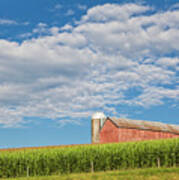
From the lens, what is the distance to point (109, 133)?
167ft

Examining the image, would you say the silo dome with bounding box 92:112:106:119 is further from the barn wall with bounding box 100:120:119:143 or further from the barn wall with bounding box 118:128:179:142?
the barn wall with bounding box 118:128:179:142

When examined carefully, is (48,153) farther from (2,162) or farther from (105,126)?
(105,126)

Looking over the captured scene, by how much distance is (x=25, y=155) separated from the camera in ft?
105

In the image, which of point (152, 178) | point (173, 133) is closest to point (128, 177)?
point (152, 178)

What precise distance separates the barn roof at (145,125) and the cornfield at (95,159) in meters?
20.3

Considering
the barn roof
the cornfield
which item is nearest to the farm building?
the barn roof

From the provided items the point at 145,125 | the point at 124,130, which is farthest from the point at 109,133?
the point at 145,125

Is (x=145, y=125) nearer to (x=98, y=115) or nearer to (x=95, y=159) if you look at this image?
(x=98, y=115)

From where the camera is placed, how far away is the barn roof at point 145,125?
51.1 metres

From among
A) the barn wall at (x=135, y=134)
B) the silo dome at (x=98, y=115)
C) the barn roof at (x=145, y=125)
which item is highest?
the silo dome at (x=98, y=115)

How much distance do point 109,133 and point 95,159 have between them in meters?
21.2

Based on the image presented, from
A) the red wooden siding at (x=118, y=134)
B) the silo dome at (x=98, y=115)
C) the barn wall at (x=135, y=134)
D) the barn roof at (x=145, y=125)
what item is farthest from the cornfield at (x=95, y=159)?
the silo dome at (x=98, y=115)

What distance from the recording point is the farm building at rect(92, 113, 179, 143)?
50.1 m

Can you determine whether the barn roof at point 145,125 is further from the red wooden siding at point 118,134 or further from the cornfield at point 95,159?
the cornfield at point 95,159
